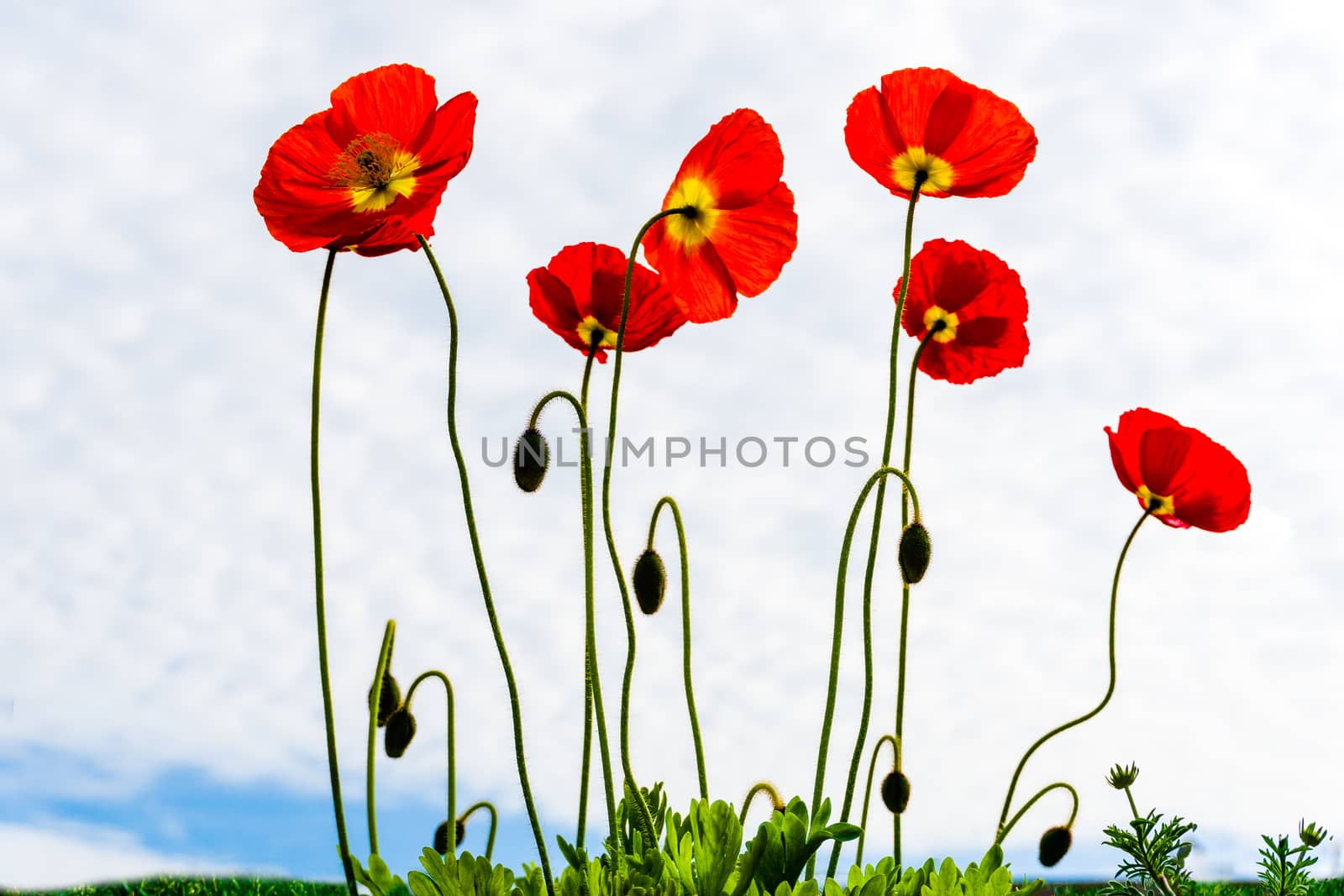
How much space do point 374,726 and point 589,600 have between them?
0.35 m

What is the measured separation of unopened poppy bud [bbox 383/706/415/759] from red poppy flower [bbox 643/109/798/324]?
2.36 ft

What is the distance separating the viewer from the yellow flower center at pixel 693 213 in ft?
5.82

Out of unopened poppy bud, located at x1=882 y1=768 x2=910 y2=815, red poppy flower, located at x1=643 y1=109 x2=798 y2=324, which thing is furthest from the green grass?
red poppy flower, located at x1=643 y1=109 x2=798 y2=324

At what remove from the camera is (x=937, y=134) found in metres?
1.91

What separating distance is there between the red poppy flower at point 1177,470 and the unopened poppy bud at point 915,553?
0.58m

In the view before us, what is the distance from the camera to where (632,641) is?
1706 mm

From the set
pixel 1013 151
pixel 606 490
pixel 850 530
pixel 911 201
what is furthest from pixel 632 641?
pixel 1013 151

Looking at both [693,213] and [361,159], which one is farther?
[693,213]

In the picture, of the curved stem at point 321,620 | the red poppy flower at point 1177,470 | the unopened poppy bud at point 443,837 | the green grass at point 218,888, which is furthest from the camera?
the green grass at point 218,888

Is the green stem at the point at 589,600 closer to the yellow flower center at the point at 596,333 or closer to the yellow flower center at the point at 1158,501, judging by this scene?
the yellow flower center at the point at 596,333

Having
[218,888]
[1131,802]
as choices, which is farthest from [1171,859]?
[218,888]

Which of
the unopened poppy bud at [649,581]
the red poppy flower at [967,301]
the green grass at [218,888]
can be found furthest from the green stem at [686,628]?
the green grass at [218,888]

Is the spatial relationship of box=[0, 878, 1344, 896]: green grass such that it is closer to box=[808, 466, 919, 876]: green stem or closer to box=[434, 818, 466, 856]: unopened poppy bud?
box=[434, 818, 466, 856]: unopened poppy bud

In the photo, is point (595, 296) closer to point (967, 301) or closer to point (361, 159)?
point (361, 159)
